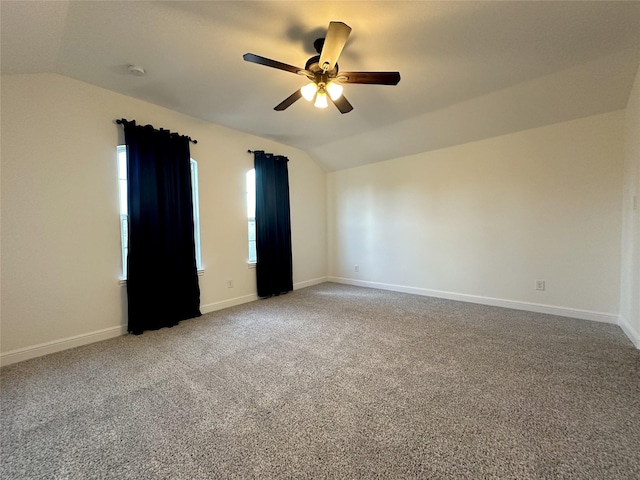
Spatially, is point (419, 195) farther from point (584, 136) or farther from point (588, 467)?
point (588, 467)

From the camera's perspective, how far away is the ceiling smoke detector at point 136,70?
105 inches

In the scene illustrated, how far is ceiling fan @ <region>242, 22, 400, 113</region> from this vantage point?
1.96 metres

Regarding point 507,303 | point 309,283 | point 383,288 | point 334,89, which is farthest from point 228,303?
point 507,303

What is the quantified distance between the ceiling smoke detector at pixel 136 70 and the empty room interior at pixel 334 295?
0.18 feet

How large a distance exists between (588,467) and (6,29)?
442cm

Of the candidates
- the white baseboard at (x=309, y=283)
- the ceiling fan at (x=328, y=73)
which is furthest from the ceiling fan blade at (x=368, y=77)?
the white baseboard at (x=309, y=283)

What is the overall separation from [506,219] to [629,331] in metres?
1.71

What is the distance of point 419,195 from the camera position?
189 inches

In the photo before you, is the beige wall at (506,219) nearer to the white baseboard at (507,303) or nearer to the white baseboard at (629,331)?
the white baseboard at (507,303)

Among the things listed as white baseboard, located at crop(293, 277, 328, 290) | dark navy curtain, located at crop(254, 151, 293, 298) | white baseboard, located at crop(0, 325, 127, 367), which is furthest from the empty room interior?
white baseboard, located at crop(293, 277, 328, 290)

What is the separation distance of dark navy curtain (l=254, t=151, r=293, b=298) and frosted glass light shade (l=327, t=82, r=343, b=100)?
2377 millimetres

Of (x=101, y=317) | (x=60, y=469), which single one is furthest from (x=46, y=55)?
(x=60, y=469)

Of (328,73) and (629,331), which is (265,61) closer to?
(328,73)

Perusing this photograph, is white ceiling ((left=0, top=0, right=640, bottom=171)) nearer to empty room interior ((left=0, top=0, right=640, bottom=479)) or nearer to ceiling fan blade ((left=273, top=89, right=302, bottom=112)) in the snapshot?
empty room interior ((left=0, top=0, right=640, bottom=479))
